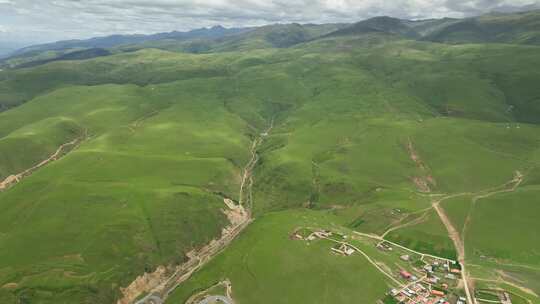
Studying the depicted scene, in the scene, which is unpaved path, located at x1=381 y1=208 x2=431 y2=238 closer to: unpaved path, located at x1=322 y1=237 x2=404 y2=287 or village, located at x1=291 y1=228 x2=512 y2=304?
village, located at x1=291 y1=228 x2=512 y2=304

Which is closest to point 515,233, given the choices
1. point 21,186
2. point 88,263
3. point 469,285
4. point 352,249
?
point 469,285

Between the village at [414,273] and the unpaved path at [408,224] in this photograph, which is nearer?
the village at [414,273]

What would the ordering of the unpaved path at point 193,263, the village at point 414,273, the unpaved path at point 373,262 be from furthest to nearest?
1. the unpaved path at point 193,263
2. the unpaved path at point 373,262
3. the village at point 414,273

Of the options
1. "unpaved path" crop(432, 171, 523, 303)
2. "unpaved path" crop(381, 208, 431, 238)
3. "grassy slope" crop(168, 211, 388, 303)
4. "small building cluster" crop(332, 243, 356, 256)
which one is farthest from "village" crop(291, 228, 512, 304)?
"unpaved path" crop(381, 208, 431, 238)

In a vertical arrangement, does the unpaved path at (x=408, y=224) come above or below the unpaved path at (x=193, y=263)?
above

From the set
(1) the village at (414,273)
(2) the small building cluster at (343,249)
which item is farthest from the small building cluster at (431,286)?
(2) the small building cluster at (343,249)

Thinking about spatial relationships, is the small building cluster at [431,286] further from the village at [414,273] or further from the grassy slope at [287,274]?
the grassy slope at [287,274]

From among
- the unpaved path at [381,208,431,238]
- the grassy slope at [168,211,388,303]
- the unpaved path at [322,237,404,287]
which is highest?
the unpaved path at [322,237,404,287]

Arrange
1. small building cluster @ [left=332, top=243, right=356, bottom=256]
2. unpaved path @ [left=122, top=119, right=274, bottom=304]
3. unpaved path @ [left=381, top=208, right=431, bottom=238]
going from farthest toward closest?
unpaved path @ [left=381, top=208, right=431, bottom=238] → small building cluster @ [left=332, top=243, right=356, bottom=256] → unpaved path @ [left=122, top=119, right=274, bottom=304]
